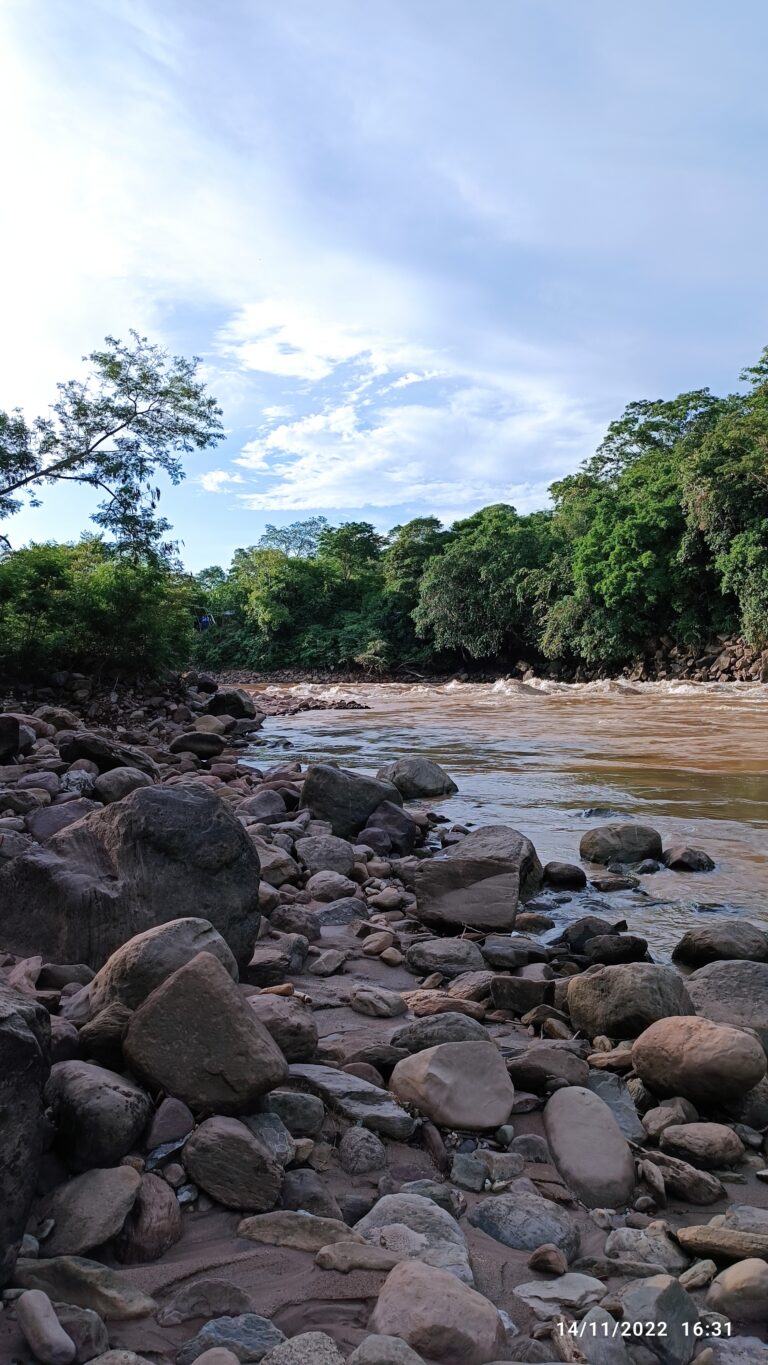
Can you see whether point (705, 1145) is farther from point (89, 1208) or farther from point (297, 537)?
point (297, 537)

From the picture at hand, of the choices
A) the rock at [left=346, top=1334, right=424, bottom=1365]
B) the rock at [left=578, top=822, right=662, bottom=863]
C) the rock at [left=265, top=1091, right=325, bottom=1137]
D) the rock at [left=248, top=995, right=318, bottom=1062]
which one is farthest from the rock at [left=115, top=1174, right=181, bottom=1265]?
the rock at [left=578, top=822, right=662, bottom=863]

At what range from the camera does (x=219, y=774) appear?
8.98m

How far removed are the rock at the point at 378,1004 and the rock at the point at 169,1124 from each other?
124 cm

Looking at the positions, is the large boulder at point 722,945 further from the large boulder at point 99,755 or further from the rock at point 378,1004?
the large boulder at point 99,755

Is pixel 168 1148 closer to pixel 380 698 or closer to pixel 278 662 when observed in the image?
pixel 380 698

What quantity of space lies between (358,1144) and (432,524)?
129ft

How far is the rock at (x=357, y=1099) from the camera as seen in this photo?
233 cm

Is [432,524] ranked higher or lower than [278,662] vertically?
higher

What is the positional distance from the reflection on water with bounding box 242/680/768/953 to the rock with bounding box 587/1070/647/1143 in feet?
5.11

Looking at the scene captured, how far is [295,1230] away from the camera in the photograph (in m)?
1.87

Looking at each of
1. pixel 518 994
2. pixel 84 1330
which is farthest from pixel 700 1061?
pixel 84 1330

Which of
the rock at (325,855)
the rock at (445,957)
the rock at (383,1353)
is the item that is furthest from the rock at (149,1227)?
the rock at (325,855)

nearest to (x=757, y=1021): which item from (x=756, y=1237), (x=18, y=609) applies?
(x=756, y=1237)

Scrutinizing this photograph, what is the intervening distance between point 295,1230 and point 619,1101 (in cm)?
119
